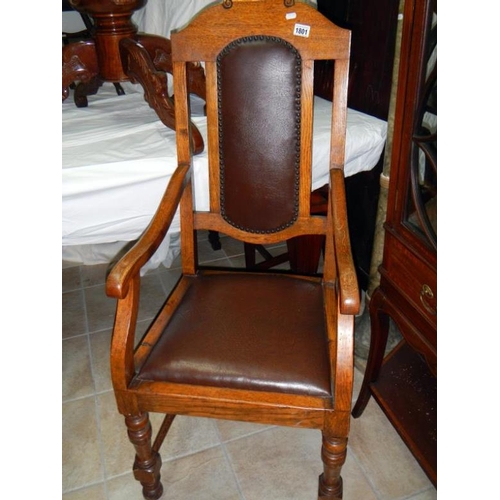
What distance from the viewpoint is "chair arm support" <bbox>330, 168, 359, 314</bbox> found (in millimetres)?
872

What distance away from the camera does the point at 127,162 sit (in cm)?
148

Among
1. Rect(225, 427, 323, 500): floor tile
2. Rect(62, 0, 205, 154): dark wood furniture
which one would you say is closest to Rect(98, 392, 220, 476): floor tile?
A: Rect(225, 427, 323, 500): floor tile

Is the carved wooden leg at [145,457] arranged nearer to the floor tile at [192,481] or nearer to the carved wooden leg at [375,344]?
the floor tile at [192,481]

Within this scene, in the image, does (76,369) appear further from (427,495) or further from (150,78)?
(427,495)

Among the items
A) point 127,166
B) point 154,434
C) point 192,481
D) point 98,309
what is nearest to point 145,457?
point 192,481

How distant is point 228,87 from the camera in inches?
47.4

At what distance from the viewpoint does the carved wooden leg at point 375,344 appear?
1300 mm

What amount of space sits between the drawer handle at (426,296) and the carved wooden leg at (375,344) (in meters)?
0.21

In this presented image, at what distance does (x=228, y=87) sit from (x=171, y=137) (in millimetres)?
529

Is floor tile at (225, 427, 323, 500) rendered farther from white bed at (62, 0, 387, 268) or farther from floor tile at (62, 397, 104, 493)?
white bed at (62, 0, 387, 268)

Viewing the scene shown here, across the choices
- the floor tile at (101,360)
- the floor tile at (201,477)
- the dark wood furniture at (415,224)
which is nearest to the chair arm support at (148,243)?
the dark wood furniture at (415,224)

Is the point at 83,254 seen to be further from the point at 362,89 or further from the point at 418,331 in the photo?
the point at 418,331

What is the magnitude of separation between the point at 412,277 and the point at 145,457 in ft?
2.67

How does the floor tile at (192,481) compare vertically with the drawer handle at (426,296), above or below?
below
